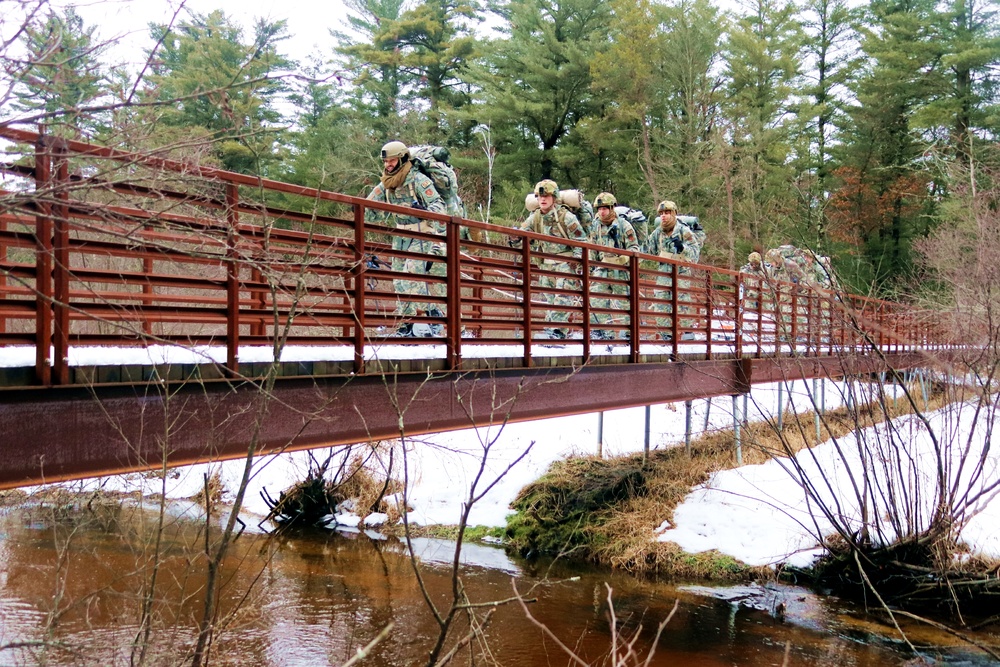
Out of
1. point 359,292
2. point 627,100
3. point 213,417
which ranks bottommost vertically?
point 213,417

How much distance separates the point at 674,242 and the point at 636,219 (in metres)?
0.99

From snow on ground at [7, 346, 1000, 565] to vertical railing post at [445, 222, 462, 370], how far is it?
61 cm

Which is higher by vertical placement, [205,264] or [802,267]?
[802,267]

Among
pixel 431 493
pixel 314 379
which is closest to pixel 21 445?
pixel 314 379

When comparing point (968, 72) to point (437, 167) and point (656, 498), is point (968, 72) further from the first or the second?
point (437, 167)

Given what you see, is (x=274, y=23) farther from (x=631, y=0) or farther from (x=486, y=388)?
(x=631, y=0)

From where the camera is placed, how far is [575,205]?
12.1 metres

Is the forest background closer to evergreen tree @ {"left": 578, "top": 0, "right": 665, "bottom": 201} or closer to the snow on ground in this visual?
evergreen tree @ {"left": 578, "top": 0, "right": 665, "bottom": 201}

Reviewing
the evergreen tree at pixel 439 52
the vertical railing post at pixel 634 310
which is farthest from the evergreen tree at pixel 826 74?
the vertical railing post at pixel 634 310

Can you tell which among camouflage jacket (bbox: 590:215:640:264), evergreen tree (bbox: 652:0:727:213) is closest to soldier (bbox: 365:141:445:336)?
camouflage jacket (bbox: 590:215:640:264)

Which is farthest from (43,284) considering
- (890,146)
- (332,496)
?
(890,146)

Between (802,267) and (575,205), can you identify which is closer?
(802,267)

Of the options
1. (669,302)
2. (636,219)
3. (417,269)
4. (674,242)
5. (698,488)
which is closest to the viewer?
(417,269)

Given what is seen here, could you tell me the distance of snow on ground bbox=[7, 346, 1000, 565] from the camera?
1064 centimetres
